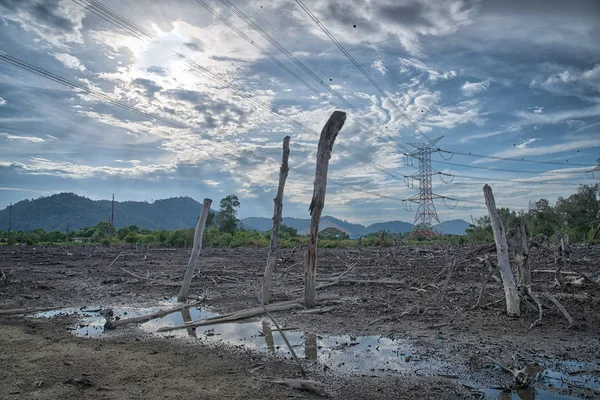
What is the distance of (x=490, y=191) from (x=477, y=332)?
3.53 metres

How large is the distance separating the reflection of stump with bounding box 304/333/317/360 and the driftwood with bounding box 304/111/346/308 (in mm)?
2409

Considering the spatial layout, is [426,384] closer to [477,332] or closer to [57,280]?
[477,332]

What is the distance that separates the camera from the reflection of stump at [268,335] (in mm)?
7336

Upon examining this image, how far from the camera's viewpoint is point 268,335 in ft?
27.0

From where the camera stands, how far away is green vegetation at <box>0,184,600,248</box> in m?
50.0

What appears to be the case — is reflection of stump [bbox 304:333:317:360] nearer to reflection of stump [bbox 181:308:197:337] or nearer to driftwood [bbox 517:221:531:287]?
reflection of stump [bbox 181:308:197:337]

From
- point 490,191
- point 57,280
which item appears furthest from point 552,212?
point 57,280

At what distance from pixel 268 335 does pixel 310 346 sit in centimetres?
125

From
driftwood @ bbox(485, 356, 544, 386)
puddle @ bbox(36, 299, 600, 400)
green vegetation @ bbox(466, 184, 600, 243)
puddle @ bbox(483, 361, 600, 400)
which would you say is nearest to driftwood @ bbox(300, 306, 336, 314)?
puddle @ bbox(36, 299, 600, 400)

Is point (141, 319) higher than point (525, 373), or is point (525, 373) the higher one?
point (525, 373)

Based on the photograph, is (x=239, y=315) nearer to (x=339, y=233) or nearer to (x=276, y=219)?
(x=276, y=219)

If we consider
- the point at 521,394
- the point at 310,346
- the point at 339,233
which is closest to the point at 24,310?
the point at 310,346

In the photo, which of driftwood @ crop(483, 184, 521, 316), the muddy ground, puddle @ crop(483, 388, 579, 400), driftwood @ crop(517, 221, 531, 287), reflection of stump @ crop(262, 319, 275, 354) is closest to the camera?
puddle @ crop(483, 388, 579, 400)

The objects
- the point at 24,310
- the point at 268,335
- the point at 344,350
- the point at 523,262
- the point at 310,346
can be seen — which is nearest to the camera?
the point at 344,350
